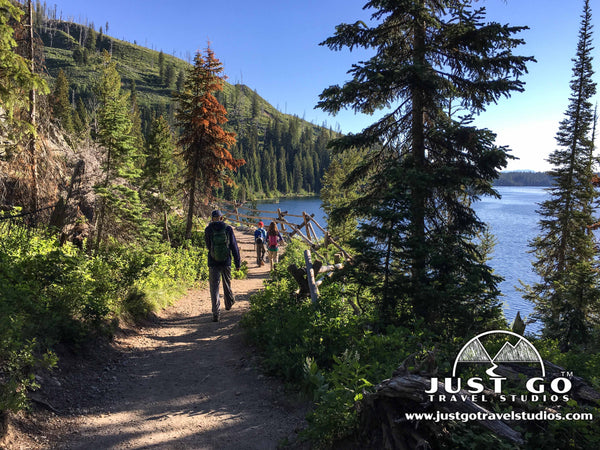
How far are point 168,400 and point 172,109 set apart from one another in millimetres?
137792

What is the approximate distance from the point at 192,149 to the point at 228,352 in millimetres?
12105

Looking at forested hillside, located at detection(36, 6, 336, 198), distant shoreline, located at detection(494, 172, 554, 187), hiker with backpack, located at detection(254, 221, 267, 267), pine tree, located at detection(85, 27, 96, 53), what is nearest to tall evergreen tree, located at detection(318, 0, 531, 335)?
hiker with backpack, located at detection(254, 221, 267, 267)

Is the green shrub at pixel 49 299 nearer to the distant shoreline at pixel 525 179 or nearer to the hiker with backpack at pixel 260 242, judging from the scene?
the hiker with backpack at pixel 260 242

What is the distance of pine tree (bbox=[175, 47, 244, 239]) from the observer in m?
15.7

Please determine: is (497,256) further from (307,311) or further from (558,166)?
(307,311)

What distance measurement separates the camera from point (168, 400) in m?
4.72

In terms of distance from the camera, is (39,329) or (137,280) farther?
(137,280)

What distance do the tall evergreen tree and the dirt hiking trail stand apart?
2541 mm

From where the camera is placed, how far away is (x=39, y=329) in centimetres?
478

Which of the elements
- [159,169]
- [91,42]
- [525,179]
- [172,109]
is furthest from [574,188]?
[91,42]

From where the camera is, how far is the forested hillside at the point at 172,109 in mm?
126750

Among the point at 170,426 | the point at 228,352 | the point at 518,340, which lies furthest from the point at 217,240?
the point at 518,340

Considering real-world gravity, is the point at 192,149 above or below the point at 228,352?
above

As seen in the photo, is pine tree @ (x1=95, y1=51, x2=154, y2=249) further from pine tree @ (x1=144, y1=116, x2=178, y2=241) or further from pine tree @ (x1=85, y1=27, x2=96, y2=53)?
pine tree @ (x1=85, y1=27, x2=96, y2=53)
